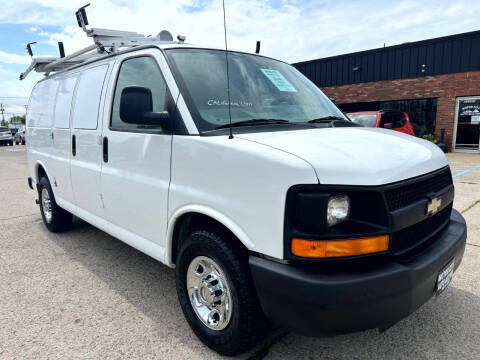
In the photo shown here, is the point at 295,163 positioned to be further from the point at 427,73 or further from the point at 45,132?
the point at 427,73

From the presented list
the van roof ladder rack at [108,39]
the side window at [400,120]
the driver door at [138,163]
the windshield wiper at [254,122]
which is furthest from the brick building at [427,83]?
the driver door at [138,163]

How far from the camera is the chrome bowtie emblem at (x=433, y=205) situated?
2.11 m

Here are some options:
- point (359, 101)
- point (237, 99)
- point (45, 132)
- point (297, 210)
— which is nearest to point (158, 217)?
point (237, 99)

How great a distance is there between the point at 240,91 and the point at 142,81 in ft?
2.63

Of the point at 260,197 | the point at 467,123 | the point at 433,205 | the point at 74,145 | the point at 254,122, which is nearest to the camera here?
the point at 260,197

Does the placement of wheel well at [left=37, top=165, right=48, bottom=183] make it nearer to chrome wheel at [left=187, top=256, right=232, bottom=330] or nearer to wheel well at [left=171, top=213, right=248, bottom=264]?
wheel well at [left=171, top=213, right=248, bottom=264]

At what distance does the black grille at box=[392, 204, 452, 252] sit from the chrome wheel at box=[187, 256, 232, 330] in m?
0.97

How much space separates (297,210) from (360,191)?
323mm

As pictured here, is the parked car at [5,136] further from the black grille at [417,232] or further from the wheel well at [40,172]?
the black grille at [417,232]

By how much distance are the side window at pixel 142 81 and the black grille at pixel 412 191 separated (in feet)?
5.06

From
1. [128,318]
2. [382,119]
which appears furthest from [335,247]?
[382,119]

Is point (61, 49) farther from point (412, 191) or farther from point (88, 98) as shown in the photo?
point (412, 191)

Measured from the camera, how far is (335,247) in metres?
1.76

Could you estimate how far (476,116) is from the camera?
48.2 ft
